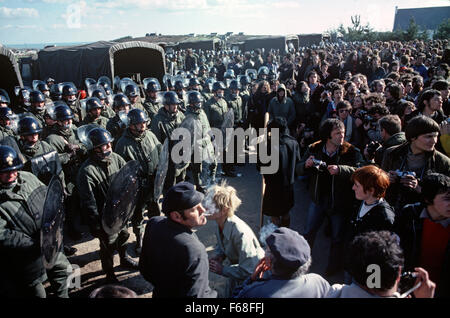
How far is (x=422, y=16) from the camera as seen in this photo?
5356 centimetres

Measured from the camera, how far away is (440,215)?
246 centimetres

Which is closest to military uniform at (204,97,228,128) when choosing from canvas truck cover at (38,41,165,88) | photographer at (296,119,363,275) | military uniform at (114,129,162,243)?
military uniform at (114,129,162,243)

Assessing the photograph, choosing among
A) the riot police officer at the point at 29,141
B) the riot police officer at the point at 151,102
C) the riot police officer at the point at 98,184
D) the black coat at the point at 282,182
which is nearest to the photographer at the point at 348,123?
the black coat at the point at 282,182

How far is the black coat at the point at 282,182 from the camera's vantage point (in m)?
4.11

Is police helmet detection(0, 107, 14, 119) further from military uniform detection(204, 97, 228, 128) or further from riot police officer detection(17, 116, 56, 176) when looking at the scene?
military uniform detection(204, 97, 228, 128)

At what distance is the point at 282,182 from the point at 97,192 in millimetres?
2375

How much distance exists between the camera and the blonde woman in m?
2.69

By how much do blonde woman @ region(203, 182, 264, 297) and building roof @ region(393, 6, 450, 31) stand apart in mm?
59533

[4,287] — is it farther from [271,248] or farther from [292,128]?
[292,128]

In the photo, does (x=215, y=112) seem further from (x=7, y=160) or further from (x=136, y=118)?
(x=7, y=160)

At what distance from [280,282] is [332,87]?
17.4ft

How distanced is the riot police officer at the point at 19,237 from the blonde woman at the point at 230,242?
168 centimetres

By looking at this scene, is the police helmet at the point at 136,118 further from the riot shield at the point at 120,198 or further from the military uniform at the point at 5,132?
the military uniform at the point at 5,132
